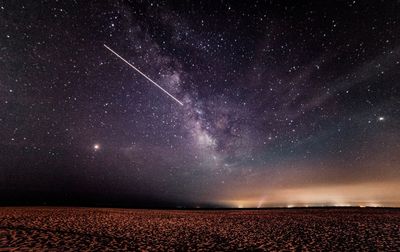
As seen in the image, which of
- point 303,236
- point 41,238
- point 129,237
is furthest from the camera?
point 303,236

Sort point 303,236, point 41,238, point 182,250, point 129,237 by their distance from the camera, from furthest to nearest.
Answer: point 303,236, point 129,237, point 41,238, point 182,250

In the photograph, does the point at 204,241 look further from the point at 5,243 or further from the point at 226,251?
the point at 5,243

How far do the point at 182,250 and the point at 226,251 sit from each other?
1.62 metres

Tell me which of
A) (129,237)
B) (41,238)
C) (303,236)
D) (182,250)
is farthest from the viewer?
(303,236)

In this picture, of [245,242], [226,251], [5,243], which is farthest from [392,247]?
[5,243]

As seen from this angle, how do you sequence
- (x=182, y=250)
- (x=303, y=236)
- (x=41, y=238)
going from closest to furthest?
(x=182, y=250) → (x=41, y=238) → (x=303, y=236)

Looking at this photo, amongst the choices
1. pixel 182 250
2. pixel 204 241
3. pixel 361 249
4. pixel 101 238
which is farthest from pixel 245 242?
pixel 101 238

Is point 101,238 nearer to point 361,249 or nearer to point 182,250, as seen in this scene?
point 182,250

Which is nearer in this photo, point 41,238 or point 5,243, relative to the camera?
point 5,243

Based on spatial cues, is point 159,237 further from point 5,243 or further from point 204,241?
point 5,243

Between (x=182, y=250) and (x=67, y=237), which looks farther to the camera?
(x=67, y=237)

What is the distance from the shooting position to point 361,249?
997cm

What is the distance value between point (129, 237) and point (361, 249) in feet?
31.8

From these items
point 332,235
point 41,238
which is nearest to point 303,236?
point 332,235
